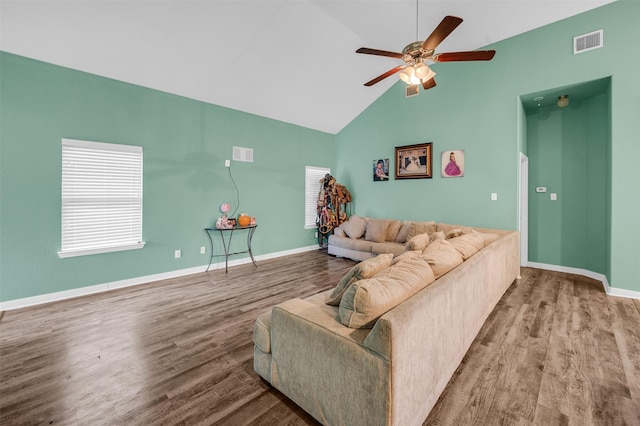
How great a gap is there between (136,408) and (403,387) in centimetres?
163

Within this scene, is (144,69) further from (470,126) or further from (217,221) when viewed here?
(470,126)

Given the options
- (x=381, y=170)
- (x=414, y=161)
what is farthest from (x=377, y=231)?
(x=414, y=161)

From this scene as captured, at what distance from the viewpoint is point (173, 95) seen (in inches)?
167

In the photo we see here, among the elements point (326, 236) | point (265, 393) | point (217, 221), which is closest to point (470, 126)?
point (326, 236)

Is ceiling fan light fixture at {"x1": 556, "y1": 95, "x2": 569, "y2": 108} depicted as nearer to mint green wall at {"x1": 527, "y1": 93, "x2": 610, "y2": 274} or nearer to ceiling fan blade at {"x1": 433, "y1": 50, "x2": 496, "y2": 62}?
mint green wall at {"x1": 527, "y1": 93, "x2": 610, "y2": 274}

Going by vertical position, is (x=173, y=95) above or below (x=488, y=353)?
above

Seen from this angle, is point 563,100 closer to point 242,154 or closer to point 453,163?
point 453,163

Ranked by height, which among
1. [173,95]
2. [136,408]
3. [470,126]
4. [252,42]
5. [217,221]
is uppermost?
[252,42]

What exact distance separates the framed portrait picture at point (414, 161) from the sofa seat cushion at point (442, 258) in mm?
3477

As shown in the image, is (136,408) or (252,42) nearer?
(136,408)

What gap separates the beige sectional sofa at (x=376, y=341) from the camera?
1.18 metres

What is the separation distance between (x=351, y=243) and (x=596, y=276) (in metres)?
3.91

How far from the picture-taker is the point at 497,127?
4.48m

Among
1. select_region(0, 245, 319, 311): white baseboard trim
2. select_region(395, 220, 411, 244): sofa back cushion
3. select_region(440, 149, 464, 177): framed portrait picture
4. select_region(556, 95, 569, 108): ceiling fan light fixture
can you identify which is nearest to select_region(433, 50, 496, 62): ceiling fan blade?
select_region(440, 149, 464, 177): framed portrait picture
